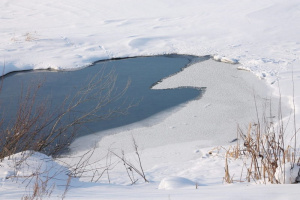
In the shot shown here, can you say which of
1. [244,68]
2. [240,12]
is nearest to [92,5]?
[240,12]

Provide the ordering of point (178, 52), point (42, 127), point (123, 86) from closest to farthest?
point (42, 127) → point (123, 86) → point (178, 52)

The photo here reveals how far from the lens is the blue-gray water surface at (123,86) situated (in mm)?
5812

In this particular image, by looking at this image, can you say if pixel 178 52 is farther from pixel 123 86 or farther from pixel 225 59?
pixel 123 86

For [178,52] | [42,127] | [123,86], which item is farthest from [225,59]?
[42,127]

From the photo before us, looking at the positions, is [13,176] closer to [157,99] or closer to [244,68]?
[157,99]

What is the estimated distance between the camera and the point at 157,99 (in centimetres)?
631

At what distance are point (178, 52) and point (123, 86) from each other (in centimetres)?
210

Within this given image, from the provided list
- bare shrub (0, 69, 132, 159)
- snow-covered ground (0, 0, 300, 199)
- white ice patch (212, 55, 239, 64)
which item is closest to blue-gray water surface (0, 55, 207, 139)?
bare shrub (0, 69, 132, 159)

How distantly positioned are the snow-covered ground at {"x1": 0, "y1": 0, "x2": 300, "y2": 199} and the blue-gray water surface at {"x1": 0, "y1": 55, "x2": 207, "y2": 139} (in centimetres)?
24

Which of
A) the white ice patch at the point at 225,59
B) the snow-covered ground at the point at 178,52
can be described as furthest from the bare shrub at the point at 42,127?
the white ice patch at the point at 225,59

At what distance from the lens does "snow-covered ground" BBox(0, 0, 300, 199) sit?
318cm

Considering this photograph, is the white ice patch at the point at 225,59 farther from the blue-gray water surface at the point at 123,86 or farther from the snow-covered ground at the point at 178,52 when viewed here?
the blue-gray water surface at the point at 123,86

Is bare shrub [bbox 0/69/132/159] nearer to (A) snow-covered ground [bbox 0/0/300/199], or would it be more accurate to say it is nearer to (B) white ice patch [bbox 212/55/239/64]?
(A) snow-covered ground [bbox 0/0/300/199]

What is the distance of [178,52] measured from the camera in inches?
335
